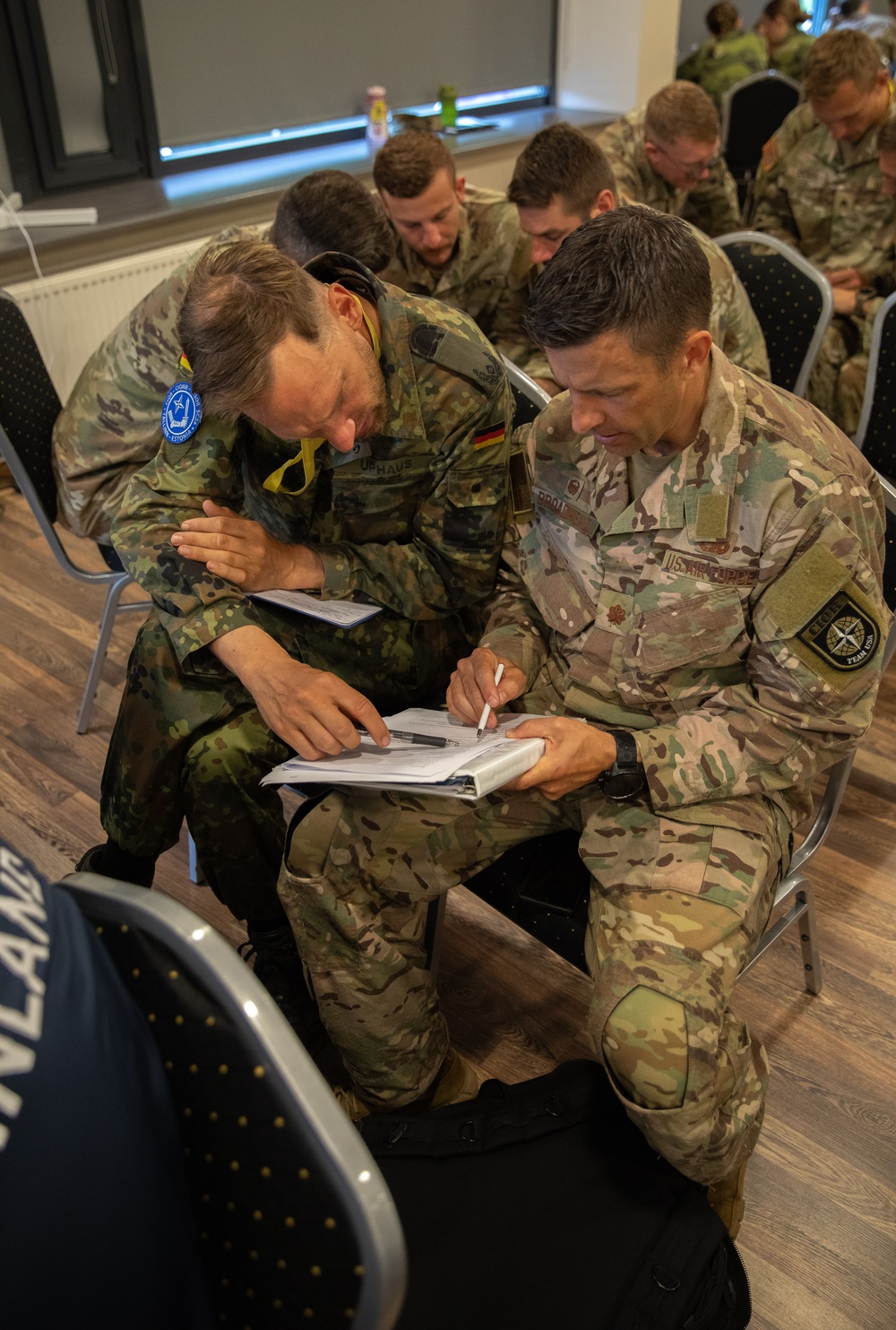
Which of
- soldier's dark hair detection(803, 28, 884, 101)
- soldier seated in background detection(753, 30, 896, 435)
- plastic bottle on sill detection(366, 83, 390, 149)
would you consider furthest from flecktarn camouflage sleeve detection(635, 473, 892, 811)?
plastic bottle on sill detection(366, 83, 390, 149)

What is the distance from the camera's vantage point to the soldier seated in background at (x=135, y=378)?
7.07ft

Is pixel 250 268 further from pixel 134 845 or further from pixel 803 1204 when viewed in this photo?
pixel 803 1204

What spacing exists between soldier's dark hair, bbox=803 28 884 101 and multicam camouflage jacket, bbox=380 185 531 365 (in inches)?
46.5

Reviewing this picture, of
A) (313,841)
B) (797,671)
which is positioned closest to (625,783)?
(797,671)

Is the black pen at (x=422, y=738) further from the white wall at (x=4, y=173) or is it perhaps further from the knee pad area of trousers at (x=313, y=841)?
the white wall at (x=4, y=173)

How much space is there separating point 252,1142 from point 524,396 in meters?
1.42

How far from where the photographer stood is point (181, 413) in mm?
1692

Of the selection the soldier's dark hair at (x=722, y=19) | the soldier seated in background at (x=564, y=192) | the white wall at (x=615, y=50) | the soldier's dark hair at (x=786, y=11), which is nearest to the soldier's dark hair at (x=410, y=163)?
the soldier seated in background at (x=564, y=192)

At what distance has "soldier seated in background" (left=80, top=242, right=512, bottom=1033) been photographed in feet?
5.05

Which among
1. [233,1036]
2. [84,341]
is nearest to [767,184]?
[84,341]

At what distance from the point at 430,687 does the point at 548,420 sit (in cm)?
52

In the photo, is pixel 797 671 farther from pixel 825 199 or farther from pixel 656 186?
pixel 656 186

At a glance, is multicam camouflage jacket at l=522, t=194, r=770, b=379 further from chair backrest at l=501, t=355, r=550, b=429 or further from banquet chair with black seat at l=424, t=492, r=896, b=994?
banquet chair with black seat at l=424, t=492, r=896, b=994

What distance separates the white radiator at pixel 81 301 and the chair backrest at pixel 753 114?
2620mm
